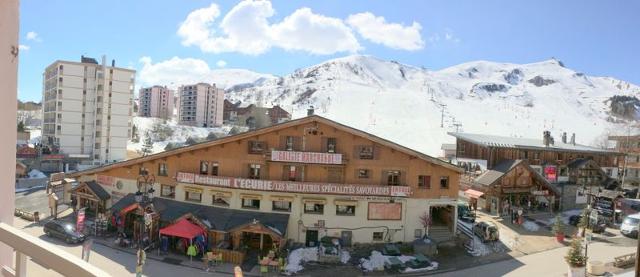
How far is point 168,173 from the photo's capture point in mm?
31250

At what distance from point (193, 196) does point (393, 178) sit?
15257mm

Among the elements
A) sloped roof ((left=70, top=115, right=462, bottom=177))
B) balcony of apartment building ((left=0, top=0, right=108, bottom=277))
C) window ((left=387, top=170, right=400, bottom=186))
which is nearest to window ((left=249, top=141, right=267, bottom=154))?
sloped roof ((left=70, top=115, right=462, bottom=177))

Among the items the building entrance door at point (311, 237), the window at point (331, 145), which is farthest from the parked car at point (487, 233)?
the window at point (331, 145)

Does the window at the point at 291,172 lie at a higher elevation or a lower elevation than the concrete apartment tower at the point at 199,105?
lower

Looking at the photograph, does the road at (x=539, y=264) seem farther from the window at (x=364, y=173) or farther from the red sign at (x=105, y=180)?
the red sign at (x=105, y=180)

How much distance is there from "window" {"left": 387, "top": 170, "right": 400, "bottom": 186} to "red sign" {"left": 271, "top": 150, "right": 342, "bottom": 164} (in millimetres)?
4058

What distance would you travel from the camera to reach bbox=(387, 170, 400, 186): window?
29797 millimetres

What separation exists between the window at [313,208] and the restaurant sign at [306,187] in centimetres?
123

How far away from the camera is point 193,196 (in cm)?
3064

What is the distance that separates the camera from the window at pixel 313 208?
29047mm

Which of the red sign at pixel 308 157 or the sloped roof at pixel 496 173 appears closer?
the red sign at pixel 308 157

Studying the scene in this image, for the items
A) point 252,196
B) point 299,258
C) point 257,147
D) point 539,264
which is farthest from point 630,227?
point 257,147

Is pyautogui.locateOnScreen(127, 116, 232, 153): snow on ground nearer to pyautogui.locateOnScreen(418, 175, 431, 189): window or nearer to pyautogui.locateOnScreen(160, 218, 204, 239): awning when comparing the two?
pyautogui.locateOnScreen(160, 218, 204, 239): awning

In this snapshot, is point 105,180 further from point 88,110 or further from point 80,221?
point 88,110
